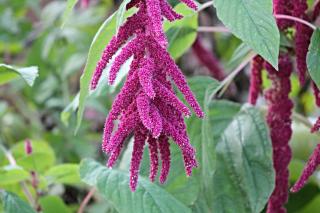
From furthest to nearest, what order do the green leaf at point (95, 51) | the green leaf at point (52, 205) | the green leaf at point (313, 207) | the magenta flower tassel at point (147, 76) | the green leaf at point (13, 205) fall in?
the green leaf at point (313, 207)
the green leaf at point (52, 205)
the green leaf at point (13, 205)
the green leaf at point (95, 51)
the magenta flower tassel at point (147, 76)

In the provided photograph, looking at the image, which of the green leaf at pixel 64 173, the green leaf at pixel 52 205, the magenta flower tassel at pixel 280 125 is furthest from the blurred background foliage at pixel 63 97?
the magenta flower tassel at pixel 280 125

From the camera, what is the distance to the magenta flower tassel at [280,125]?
1.15 metres

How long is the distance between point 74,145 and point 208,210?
1.11 m

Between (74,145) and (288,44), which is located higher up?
(288,44)

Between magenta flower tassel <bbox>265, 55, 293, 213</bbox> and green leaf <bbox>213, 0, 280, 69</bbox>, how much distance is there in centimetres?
30

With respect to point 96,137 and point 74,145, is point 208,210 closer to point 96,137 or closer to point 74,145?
point 74,145

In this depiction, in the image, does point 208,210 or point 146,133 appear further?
point 208,210

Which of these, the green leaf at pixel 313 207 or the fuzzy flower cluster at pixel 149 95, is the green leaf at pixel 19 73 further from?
the green leaf at pixel 313 207

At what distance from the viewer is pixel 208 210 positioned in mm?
1157

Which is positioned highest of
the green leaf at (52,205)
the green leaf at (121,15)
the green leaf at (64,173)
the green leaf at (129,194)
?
the green leaf at (121,15)

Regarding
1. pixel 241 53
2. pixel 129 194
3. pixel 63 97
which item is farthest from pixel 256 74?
pixel 63 97

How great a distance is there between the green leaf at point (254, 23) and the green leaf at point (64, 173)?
54cm

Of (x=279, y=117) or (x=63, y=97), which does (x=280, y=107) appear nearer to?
(x=279, y=117)

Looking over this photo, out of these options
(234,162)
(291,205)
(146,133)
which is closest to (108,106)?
(291,205)
